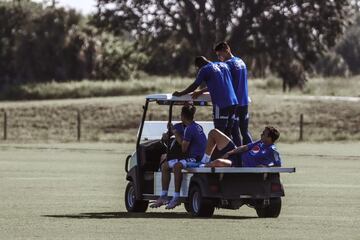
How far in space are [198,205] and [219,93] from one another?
5.24 ft

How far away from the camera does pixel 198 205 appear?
1956cm

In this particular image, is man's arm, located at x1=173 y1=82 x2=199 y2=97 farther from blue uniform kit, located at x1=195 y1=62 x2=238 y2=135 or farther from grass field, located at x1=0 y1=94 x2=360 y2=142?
grass field, located at x1=0 y1=94 x2=360 y2=142

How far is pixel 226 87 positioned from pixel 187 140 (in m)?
0.90

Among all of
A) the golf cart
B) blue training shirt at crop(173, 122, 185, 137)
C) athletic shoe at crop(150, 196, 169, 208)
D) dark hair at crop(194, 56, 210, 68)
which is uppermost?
dark hair at crop(194, 56, 210, 68)

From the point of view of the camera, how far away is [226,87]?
20.1 metres

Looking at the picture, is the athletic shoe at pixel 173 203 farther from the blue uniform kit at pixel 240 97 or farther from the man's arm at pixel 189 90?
the man's arm at pixel 189 90

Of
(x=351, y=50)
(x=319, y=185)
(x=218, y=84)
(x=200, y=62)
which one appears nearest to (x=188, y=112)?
(x=218, y=84)

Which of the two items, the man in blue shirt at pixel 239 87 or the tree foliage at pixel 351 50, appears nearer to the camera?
the man in blue shirt at pixel 239 87

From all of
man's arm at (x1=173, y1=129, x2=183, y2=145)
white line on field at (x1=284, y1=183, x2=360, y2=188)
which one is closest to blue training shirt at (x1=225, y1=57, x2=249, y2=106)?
man's arm at (x1=173, y1=129, x2=183, y2=145)

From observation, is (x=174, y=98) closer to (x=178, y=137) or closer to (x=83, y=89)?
(x=178, y=137)

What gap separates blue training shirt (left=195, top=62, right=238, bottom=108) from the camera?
65.8 ft

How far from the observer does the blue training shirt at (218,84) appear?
2005 cm

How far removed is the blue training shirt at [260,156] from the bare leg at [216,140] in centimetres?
32

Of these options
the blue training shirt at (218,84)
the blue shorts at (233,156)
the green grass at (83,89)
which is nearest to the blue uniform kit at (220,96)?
the blue training shirt at (218,84)
